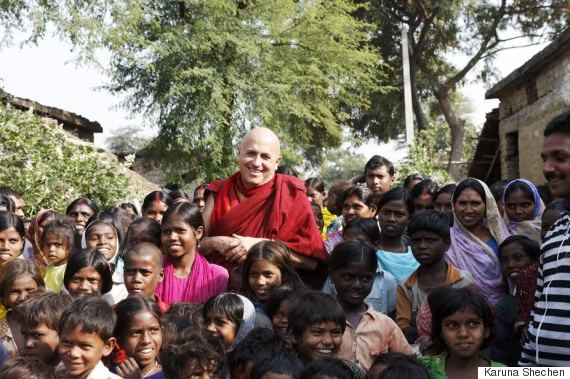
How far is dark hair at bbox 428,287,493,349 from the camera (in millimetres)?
3346

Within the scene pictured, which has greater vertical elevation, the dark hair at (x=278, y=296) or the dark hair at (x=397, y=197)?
the dark hair at (x=397, y=197)

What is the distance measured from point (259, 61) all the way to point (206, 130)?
2139 mm

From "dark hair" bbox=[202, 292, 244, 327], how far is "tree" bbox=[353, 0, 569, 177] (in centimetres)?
1765

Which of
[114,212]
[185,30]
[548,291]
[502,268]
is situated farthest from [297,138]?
[548,291]

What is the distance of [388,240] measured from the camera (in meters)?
5.03

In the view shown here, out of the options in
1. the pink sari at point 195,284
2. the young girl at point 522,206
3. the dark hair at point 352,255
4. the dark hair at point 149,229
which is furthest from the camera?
the young girl at point 522,206

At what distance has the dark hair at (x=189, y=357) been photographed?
10.4ft

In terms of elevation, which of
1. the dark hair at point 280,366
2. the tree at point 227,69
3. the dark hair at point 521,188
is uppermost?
the tree at point 227,69

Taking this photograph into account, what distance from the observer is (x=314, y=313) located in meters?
3.41

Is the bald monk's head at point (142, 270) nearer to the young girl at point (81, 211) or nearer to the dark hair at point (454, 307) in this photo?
the dark hair at point (454, 307)

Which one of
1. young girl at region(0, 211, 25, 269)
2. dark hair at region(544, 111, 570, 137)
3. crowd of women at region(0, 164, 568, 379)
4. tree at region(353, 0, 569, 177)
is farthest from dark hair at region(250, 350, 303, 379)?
tree at region(353, 0, 569, 177)

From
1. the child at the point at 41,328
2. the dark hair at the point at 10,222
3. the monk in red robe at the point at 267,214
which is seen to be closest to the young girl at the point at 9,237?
the dark hair at the point at 10,222

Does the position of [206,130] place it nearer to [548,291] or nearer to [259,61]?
[259,61]

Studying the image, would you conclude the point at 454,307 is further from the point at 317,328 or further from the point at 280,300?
the point at 280,300
